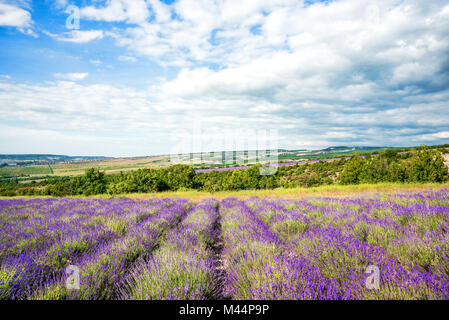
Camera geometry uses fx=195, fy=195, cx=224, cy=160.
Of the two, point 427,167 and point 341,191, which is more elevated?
point 427,167

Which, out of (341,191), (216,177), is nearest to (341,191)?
(341,191)

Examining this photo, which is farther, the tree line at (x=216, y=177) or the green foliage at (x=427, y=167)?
the tree line at (x=216, y=177)

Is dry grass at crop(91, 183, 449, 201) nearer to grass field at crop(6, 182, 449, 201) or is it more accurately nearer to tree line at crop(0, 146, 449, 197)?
grass field at crop(6, 182, 449, 201)

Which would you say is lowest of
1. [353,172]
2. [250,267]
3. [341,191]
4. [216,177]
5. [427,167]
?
[216,177]

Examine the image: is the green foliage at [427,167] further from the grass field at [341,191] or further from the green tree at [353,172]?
the green tree at [353,172]

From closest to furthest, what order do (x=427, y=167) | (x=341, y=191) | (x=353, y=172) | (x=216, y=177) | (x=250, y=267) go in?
(x=250, y=267), (x=341, y=191), (x=427, y=167), (x=353, y=172), (x=216, y=177)

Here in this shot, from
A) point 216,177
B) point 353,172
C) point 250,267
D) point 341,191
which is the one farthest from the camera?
point 216,177

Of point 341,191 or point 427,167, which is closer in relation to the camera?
point 341,191

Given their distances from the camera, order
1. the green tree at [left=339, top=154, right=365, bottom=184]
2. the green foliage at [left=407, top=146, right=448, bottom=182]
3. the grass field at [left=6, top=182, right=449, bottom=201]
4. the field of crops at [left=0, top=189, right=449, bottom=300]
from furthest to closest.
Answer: the green tree at [left=339, top=154, right=365, bottom=184], the green foliage at [left=407, top=146, right=448, bottom=182], the grass field at [left=6, top=182, right=449, bottom=201], the field of crops at [left=0, top=189, right=449, bottom=300]

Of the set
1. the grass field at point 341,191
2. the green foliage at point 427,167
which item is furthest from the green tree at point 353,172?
the grass field at point 341,191

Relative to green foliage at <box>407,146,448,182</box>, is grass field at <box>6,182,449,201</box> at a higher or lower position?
lower

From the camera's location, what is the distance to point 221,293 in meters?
2.20

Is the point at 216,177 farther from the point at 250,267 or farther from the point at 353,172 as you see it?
the point at 250,267

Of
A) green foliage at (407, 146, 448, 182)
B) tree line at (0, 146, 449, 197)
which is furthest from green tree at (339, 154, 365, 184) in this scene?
green foliage at (407, 146, 448, 182)
